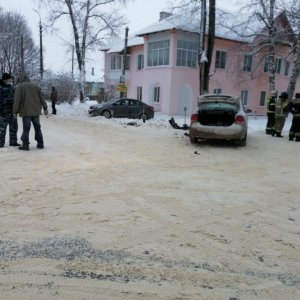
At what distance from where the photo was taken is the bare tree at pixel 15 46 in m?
49.7

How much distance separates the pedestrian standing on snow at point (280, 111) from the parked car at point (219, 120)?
2.38 meters

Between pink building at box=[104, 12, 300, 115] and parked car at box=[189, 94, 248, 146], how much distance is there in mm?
14225

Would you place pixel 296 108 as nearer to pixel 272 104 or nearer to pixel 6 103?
pixel 272 104

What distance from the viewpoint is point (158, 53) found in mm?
28766

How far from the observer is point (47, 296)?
3.18m

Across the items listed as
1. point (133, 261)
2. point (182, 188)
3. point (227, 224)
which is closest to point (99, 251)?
point (133, 261)

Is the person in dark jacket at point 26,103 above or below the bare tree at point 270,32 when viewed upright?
below

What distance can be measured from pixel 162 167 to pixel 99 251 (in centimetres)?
416

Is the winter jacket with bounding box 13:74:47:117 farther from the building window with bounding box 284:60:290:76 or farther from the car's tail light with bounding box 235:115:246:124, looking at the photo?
the building window with bounding box 284:60:290:76

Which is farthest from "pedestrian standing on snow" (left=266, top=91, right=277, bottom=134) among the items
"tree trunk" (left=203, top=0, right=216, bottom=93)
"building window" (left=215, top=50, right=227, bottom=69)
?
"building window" (left=215, top=50, right=227, bottom=69)

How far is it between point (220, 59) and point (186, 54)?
3.61m

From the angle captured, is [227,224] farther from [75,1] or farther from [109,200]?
[75,1]

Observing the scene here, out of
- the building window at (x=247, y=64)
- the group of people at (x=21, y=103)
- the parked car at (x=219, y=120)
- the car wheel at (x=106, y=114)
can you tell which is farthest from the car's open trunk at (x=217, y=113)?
the building window at (x=247, y=64)

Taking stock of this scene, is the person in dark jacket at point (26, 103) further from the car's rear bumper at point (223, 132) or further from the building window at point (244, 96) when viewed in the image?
the building window at point (244, 96)
